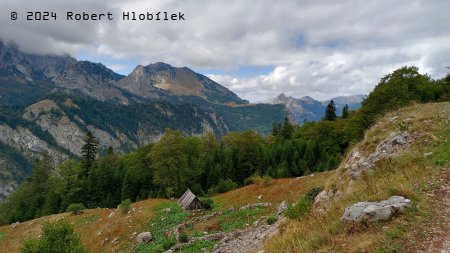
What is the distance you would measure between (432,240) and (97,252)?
35818 millimetres

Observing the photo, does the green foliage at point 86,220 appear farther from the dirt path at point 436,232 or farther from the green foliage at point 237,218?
the dirt path at point 436,232

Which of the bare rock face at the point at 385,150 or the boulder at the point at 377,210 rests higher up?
the bare rock face at the point at 385,150

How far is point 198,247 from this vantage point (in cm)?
2706

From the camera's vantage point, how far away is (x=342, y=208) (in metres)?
13.6

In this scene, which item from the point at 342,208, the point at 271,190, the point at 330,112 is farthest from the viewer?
the point at 330,112

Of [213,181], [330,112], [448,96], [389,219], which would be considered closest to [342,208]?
[389,219]

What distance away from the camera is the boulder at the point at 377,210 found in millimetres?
11312

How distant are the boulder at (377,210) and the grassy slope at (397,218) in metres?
0.25

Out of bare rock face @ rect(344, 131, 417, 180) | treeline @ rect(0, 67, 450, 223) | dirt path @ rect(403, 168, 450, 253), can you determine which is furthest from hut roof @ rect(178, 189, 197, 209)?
dirt path @ rect(403, 168, 450, 253)

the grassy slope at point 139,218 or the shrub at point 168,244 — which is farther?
the grassy slope at point 139,218

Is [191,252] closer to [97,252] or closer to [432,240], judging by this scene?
[97,252]

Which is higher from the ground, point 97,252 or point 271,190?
point 271,190

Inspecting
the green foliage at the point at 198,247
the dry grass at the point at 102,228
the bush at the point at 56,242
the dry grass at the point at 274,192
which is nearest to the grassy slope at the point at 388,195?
the green foliage at the point at 198,247

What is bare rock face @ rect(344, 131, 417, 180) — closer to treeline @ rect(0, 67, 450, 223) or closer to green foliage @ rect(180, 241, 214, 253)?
green foliage @ rect(180, 241, 214, 253)
